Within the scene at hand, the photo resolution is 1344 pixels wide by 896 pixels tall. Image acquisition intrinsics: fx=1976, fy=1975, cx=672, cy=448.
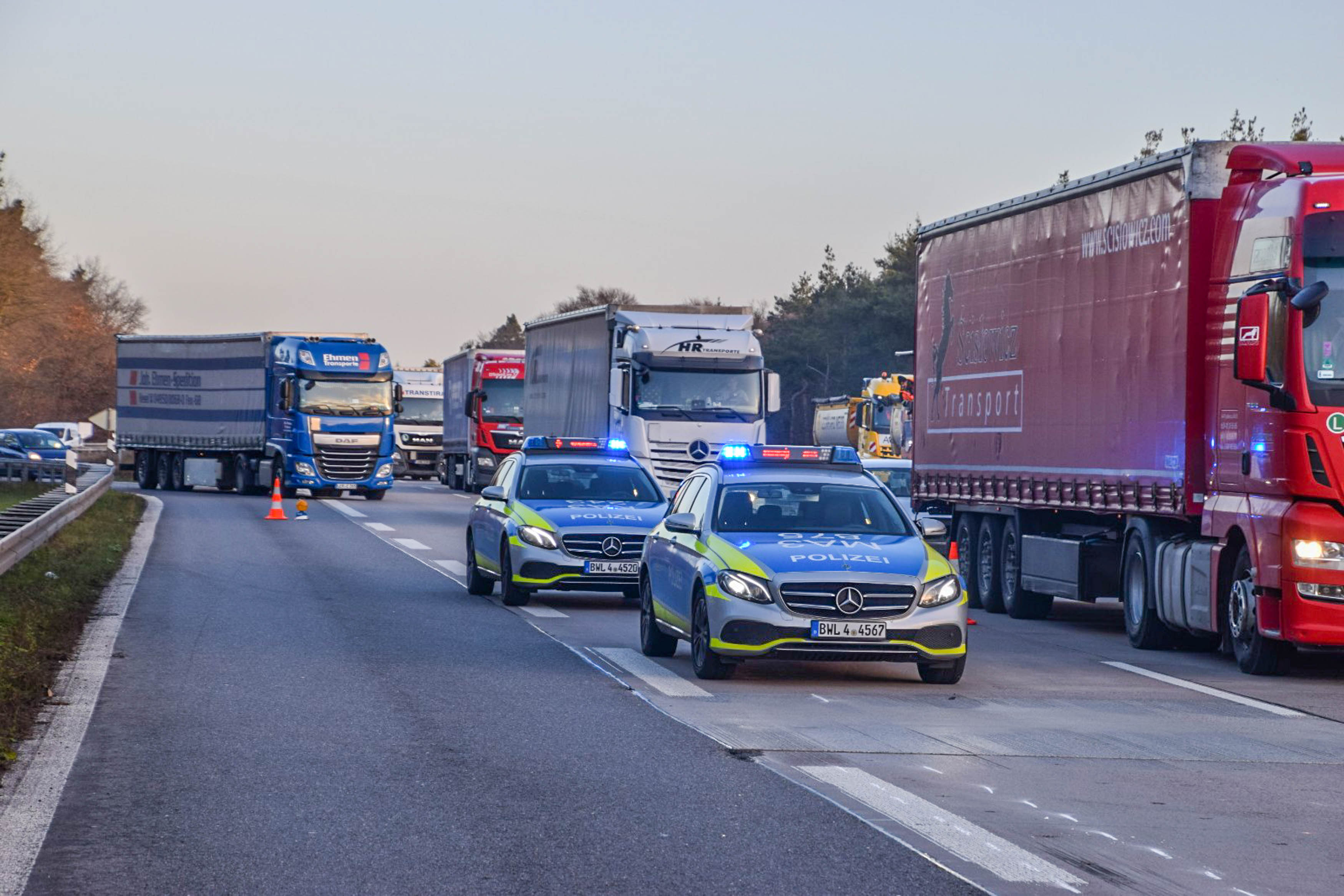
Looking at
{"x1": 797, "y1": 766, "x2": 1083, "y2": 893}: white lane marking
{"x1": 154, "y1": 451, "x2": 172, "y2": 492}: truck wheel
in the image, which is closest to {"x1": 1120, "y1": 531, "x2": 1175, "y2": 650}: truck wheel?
{"x1": 797, "y1": 766, "x2": 1083, "y2": 893}: white lane marking

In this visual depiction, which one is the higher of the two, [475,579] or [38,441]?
[38,441]

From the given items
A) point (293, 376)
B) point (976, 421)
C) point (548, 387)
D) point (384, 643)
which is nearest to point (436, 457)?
point (293, 376)

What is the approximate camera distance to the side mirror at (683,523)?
44.9ft

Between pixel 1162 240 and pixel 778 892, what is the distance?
10.5m

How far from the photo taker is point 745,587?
41.9 ft

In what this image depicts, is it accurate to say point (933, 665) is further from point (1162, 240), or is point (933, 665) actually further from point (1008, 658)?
point (1162, 240)

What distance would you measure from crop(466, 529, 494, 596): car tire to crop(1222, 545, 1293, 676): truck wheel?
8.39 meters

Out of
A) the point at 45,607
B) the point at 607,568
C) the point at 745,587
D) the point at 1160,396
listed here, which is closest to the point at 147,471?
the point at 607,568

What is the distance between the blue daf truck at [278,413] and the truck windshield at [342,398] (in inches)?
0.8

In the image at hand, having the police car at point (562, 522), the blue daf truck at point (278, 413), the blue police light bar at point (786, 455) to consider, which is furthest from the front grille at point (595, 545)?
the blue daf truck at point (278, 413)

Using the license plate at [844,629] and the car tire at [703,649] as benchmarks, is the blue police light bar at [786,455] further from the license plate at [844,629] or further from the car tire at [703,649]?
the license plate at [844,629]

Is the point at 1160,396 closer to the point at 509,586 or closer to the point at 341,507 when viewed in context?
the point at 509,586

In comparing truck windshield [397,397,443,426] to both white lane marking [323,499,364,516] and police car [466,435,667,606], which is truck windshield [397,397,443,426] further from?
police car [466,435,667,606]

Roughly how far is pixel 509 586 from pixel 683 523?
583 centimetres
